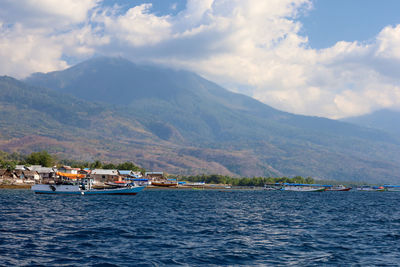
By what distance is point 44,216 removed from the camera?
2542 inches

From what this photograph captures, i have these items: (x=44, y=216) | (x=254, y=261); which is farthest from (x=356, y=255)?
(x=44, y=216)

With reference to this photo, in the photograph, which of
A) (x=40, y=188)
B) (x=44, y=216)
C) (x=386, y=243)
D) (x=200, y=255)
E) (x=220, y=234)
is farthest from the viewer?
(x=40, y=188)

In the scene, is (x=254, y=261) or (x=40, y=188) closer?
(x=254, y=261)

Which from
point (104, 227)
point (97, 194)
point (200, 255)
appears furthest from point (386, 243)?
point (97, 194)

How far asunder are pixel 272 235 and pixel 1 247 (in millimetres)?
28650

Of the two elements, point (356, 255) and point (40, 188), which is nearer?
point (356, 255)

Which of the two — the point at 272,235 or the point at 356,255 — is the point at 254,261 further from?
the point at 272,235

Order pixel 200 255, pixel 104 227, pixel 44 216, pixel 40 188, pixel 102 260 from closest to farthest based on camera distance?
pixel 102 260 < pixel 200 255 < pixel 104 227 < pixel 44 216 < pixel 40 188

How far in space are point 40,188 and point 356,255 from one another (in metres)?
124

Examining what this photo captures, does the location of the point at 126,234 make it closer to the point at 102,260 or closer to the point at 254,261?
the point at 102,260

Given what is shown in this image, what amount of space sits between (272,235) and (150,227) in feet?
51.5

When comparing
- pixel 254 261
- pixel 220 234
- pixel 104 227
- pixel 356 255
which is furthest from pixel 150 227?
pixel 356 255

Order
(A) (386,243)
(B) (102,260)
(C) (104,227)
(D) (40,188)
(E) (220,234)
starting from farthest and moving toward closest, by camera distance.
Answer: (D) (40,188), (C) (104,227), (E) (220,234), (A) (386,243), (B) (102,260)

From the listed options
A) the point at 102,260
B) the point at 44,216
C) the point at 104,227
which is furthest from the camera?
the point at 44,216
